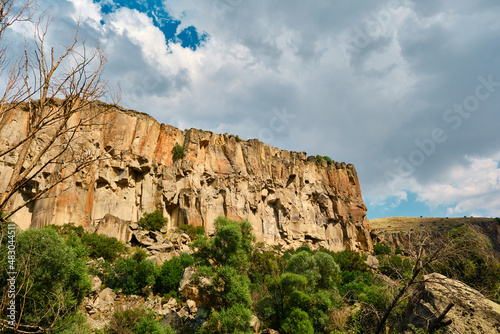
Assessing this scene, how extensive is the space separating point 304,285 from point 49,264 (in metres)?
15.3

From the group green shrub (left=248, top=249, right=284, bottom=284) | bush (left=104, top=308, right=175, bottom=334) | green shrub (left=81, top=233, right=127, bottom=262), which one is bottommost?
bush (left=104, top=308, right=175, bottom=334)

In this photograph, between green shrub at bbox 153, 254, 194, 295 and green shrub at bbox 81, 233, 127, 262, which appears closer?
green shrub at bbox 153, 254, 194, 295

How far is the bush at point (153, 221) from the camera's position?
119 feet

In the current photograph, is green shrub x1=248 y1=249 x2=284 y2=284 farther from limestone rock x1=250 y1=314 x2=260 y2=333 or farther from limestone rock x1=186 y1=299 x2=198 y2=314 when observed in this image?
limestone rock x1=250 y1=314 x2=260 y2=333

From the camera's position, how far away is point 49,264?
15.2 m

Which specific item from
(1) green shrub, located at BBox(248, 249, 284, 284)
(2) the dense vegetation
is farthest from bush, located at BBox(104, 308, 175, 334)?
(1) green shrub, located at BBox(248, 249, 284, 284)

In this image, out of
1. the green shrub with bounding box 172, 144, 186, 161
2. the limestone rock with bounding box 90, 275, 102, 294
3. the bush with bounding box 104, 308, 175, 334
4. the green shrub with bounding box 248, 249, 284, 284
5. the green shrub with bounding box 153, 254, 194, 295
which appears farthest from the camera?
the green shrub with bounding box 172, 144, 186, 161

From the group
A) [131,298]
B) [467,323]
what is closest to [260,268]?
[131,298]

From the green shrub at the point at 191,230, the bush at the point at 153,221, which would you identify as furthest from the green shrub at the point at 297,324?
the bush at the point at 153,221

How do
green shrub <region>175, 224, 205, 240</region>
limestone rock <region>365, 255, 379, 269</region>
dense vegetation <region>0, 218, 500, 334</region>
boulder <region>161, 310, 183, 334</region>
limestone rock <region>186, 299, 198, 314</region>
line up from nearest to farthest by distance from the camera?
dense vegetation <region>0, 218, 500, 334</region>, boulder <region>161, 310, 183, 334</region>, limestone rock <region>186, 299, 198, 314</region>, green shrub <region>175, 224, 205, 240</region>, limestone rock <region>365, 255, 379, 269</region>

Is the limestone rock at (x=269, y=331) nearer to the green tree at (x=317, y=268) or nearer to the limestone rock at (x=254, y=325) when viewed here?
the limestone rock at (x=254, y=325)

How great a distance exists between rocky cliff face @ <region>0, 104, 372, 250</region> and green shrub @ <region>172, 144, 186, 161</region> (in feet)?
1.67

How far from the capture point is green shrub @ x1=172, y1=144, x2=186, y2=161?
142ft

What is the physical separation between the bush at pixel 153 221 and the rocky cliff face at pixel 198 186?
1874 mm
